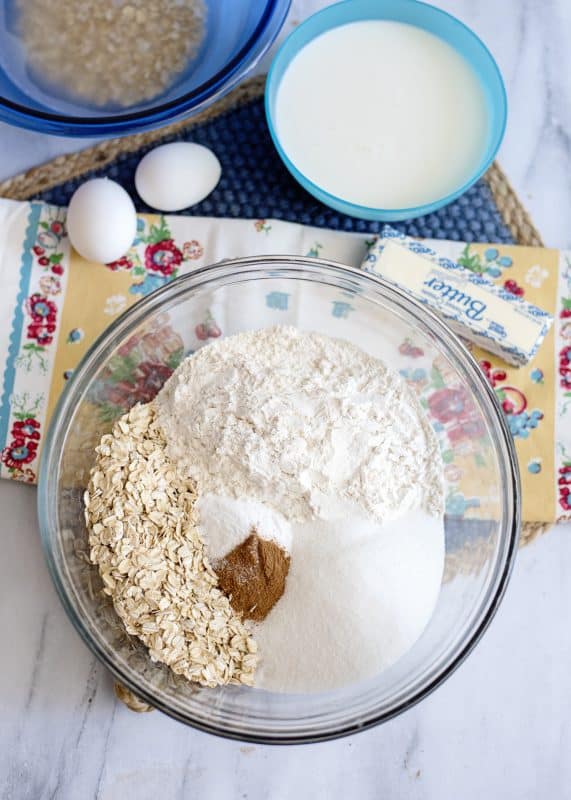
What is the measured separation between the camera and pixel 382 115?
4.56 feet

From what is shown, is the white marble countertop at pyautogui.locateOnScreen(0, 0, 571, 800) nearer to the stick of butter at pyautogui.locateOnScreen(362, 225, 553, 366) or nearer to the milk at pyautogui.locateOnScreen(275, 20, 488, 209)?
the stick of butter at pyautogui.locateOnScreen(362, 225, 553, 366)

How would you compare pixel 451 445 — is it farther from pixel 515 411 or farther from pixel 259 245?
pixel 259 245

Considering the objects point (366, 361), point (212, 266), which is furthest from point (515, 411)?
point (212, 266)

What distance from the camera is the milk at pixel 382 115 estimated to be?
138 centimetres

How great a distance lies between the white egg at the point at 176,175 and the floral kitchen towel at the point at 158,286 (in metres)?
0.04

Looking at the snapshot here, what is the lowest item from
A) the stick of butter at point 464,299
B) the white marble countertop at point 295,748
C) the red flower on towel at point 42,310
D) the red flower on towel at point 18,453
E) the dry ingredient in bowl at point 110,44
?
the white marble countertop at point 295,748

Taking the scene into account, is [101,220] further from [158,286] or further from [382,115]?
[382,115]

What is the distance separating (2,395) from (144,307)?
31 centimetres

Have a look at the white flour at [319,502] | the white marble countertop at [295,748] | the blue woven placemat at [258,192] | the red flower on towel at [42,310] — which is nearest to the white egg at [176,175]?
the blue woven placemat at [258,192]

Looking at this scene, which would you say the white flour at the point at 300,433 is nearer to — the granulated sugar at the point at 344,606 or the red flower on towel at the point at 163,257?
the granulated sugar at the point at 344,606

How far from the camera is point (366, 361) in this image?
1.22 m

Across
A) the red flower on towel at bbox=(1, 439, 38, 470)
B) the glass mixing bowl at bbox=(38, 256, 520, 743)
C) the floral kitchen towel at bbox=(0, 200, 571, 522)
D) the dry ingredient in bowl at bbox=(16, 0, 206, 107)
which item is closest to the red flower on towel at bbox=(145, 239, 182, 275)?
the floral kitchen towel at bbox=(0, 200, 571, 522)

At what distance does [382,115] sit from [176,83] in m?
0.35

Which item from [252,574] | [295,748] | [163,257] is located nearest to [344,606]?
[252,574]
